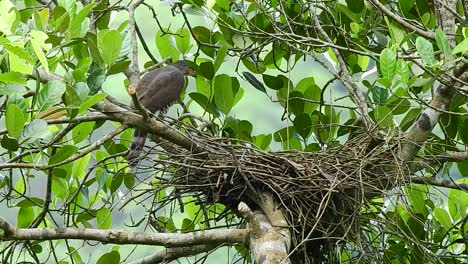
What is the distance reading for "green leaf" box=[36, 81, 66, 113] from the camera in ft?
6.08

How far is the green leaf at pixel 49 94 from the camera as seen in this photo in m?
1.85

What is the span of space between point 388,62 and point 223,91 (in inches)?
32.9

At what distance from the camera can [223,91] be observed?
9.52 feet

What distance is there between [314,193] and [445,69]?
589 millimetres

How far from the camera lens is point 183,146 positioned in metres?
2.52

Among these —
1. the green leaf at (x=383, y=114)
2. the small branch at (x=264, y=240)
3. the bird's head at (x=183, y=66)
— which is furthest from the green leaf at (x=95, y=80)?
the bird's head at (x=183, y=66)

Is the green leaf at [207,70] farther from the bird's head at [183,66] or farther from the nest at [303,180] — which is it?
the bird's head at [183,66]

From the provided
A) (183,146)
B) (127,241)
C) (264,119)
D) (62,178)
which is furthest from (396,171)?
(264,119)

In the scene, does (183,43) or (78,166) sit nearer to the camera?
(78,166)

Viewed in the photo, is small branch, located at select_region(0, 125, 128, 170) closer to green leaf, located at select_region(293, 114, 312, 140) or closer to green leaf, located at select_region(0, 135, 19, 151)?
green leaf, located at select_region(0, 135, 19, 151)

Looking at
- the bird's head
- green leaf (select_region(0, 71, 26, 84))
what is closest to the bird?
the bird's head

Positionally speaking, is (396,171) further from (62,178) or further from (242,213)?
(62,178)

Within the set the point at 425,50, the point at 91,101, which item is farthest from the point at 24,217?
the point at 425,50

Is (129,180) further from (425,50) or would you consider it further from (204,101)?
(425,50)
